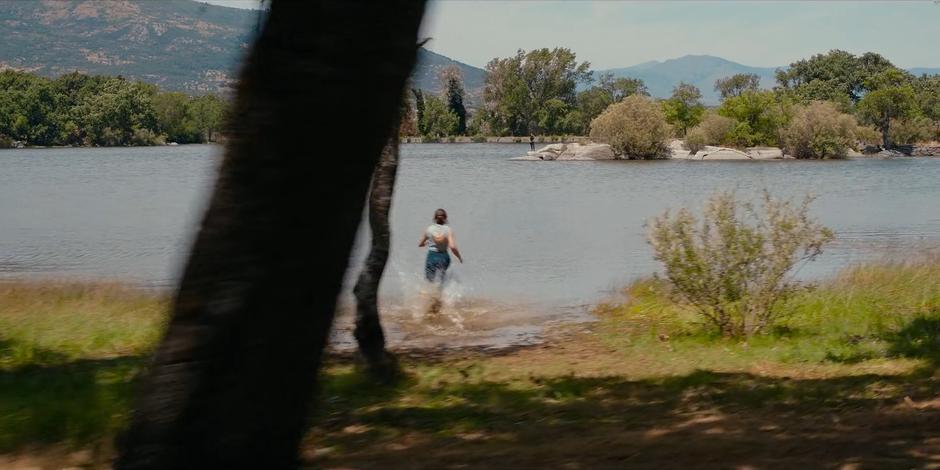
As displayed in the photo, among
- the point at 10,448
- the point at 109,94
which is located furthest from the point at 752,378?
the point at 109,94

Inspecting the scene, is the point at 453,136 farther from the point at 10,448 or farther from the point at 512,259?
the point at 10,448

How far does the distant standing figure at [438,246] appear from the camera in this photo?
643 inches

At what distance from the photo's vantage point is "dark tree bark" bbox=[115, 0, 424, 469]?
3.45 m

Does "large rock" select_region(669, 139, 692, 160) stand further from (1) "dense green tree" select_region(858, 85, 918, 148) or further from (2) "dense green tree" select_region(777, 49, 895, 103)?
(2) "dense green tree" select_region(777, 49, 895, 103)

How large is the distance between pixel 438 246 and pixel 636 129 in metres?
66.9

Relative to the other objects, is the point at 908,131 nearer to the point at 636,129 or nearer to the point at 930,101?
the point at 930,101

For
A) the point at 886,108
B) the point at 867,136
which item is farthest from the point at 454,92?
the point at 867,136

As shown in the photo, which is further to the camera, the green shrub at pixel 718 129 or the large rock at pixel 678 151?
the green shrub at pixel 718 129

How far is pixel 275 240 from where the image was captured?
3490mm

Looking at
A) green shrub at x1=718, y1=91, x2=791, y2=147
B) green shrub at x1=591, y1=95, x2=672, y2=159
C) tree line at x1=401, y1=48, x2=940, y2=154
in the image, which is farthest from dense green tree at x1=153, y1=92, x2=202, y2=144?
green shrub at x1=718, y1=91, x2=791, y2=147

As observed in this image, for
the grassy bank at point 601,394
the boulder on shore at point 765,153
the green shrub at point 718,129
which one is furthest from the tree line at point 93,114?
the grassy bank at point 601,394

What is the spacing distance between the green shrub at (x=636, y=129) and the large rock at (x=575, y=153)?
0.86 metres

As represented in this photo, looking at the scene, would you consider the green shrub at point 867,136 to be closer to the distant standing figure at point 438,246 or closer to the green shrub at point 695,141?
the green shrub at point 695,141

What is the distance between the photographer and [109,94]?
114750 millimetres
